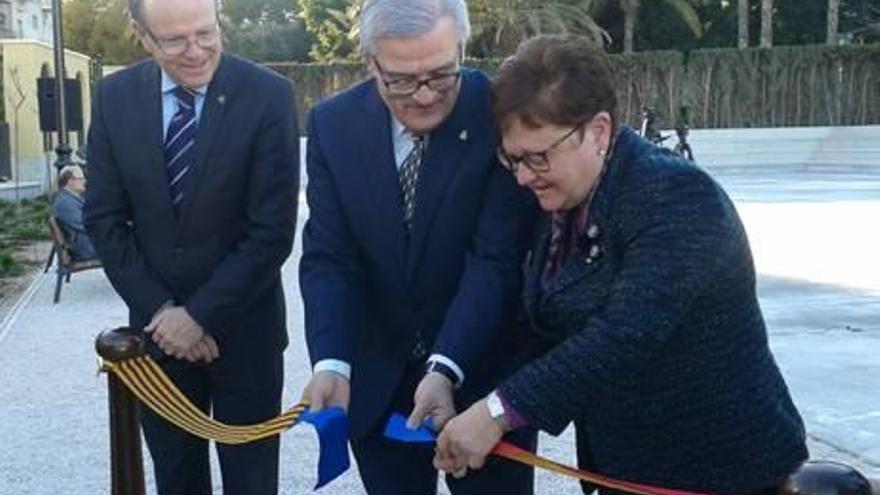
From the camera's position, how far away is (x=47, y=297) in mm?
11289

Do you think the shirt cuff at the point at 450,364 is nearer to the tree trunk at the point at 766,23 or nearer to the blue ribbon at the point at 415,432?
the blue ribbon at the point at 415,432

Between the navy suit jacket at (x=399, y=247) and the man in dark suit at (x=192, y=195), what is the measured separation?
49 centimetres

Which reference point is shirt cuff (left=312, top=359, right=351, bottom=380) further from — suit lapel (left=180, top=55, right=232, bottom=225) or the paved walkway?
the paved walkway

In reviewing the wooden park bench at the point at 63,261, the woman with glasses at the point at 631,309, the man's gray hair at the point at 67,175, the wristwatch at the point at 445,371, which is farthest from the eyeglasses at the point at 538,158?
the man's gray hair at the point at 67,175

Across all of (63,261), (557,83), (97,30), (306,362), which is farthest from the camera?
(97,30)

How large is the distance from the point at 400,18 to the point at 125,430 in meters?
1.19

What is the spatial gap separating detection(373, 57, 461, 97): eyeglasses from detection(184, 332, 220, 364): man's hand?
108 cm

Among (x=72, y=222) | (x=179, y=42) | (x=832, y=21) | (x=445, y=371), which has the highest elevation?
(x=832, y=21)

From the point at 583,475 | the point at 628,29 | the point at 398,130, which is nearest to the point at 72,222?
the point at 398,130

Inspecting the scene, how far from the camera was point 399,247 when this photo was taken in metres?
2.80

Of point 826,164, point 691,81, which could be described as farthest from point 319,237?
point 691,81

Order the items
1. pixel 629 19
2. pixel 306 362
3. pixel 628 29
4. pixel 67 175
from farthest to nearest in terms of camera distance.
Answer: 1. pixel 629 19
2. pixel 628 29
3. pixel 67 175
4. pixel 306 362

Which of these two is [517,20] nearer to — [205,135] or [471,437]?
[205,135]

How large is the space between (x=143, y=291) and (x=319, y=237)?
73 centimetres
